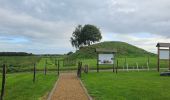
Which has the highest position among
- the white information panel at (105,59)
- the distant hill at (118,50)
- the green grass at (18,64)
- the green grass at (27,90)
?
the distant hill at (118,50)

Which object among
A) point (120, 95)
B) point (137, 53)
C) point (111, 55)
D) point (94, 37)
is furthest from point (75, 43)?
point (120, 95)

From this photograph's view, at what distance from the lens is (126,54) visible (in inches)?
3844

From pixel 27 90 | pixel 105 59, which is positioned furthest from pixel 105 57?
pixel 27 90

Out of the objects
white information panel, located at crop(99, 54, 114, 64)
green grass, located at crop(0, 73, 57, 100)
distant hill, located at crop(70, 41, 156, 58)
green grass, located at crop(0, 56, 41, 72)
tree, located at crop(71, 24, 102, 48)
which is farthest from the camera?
tree, located at crop(71, 24, 102, 48)

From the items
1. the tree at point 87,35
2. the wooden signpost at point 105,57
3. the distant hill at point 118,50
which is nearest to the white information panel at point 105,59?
the wooden signpost at point 105,57

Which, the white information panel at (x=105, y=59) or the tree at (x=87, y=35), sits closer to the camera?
the white information panel at (x=105, y=59)

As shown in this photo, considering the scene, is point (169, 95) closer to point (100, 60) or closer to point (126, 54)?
point (100, 60)

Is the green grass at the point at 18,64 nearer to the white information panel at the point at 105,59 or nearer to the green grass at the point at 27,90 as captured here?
the green grass at the point at 27,90

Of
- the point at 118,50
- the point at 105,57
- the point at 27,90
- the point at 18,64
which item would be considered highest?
the point at 118,50

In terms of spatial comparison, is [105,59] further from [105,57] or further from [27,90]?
[27,90]

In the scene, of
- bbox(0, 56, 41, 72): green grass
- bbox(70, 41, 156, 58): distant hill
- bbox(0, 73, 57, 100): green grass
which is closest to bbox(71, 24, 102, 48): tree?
bbox(70, 41, 156, 58): distant hill

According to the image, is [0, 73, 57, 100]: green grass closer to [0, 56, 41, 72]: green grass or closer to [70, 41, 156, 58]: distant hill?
[0, 56, 41, 72]: green grass

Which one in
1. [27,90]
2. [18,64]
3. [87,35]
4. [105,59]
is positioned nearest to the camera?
[27,90]

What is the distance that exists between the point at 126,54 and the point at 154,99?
260 ft
